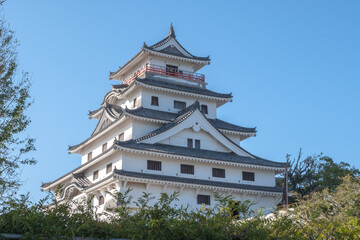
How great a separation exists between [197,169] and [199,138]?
9.53ft

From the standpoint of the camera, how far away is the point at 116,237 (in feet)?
23.5

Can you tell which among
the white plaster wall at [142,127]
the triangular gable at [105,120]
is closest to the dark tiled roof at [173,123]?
the white plaster wall at [142,127]

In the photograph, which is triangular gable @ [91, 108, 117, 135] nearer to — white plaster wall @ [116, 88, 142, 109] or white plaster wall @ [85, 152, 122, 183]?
white plaster wall @ [116, 88, 142, 109]

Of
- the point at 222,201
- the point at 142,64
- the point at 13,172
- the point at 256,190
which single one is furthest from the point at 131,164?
the point at 222,201

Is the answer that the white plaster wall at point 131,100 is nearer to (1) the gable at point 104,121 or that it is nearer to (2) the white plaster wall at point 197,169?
(1) the gable at point 104,121

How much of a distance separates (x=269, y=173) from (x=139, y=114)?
1186 cm

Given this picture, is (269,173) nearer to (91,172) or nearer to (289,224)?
Answer: (91,172)

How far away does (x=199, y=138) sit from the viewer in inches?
1394

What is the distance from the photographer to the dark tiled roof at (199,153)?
3166 cm

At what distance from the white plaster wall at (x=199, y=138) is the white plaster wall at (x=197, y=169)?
183cm

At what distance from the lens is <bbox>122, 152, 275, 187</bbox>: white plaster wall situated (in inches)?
1249

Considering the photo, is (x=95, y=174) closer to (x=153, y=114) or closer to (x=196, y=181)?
(x=153, y=114)

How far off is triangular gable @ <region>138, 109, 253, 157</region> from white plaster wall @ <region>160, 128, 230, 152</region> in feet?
1.13

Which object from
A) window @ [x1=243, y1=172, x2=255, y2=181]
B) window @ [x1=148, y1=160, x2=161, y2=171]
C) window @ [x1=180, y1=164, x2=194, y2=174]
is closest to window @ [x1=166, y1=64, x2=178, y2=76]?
window @ [x1=180, y1=164, x2=194, y2=174]
